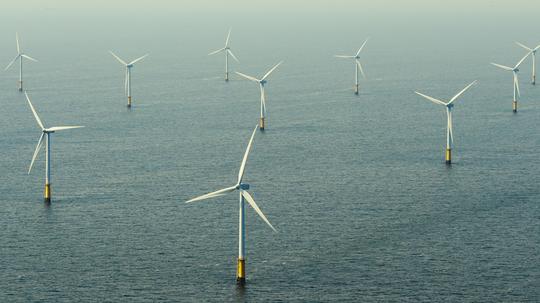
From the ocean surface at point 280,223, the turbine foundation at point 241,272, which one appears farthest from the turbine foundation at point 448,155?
the turbine foundation at point 241,272

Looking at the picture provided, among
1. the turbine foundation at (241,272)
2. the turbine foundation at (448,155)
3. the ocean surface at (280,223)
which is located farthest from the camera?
the turbine foundation at (448,155)

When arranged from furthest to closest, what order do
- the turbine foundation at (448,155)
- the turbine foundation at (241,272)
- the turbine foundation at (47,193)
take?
the turbine foundation at (448,155)
the turbine foundation at (47,193)
the turbine foundation at (241,272)

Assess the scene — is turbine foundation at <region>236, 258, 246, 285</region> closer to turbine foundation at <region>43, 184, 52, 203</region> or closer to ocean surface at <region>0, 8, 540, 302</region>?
ocean surface at <region>0, 8, 540, 302</region>

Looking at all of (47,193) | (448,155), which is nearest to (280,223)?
(47,193)

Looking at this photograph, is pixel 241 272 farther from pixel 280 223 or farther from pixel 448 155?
pixel 448 155

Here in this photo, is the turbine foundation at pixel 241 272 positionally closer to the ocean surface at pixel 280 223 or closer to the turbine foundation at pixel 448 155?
Answer: the ocean surface at pixel 280 223

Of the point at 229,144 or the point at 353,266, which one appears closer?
the point at 353,266

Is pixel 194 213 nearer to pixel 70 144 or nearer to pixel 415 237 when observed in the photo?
pixel 415 237

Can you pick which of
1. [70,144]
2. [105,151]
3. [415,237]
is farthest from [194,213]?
[70,144]

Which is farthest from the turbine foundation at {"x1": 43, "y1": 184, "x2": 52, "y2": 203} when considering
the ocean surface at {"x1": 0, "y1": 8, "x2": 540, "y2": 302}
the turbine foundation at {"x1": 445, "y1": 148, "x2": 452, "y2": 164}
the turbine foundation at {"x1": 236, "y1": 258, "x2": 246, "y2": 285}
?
the turbine foundation at {"x1": 445, "y1": 148, "x2": 452, "y2": 164}

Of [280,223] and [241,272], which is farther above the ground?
[280,223]

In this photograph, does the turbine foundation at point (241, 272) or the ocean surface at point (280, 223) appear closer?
the ocean surface at point (280, 223)
